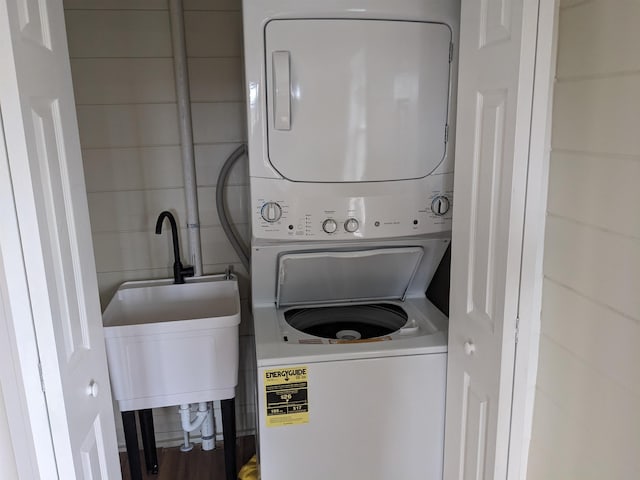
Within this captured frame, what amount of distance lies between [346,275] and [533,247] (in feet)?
2.71

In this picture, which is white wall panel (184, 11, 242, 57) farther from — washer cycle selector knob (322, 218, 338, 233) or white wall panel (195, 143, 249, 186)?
washer cycle selector knob (322, 218, 338, 233)

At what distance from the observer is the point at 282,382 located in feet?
5.39

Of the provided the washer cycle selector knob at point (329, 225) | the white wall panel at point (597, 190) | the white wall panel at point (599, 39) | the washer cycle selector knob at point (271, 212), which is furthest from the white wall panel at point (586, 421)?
the washer cycle selector knob at point (271, 212)

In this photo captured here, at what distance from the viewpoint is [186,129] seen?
7.11 feet

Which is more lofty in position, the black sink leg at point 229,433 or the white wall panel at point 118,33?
the white wall panel at point 118,33

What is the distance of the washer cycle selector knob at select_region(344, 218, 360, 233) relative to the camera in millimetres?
1729

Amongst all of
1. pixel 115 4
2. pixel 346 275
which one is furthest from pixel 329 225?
pixel 115 4

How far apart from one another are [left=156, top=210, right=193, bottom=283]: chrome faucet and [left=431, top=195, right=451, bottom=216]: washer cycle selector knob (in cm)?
104

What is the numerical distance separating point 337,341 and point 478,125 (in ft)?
2.67

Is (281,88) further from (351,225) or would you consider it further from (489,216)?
(489,216)

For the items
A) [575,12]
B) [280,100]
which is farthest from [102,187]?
[575,12]

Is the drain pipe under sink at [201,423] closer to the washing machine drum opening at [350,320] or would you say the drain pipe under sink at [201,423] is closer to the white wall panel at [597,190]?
the washing machine drum opening at [350,320]

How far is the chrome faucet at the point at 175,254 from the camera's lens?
7.06 ft

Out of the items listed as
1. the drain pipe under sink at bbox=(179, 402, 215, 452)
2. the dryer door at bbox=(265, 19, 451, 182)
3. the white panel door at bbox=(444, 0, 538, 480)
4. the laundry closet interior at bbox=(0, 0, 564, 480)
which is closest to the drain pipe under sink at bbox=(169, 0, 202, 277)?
the laundry closet interior at bbox=(0, 0, 564, 480)
